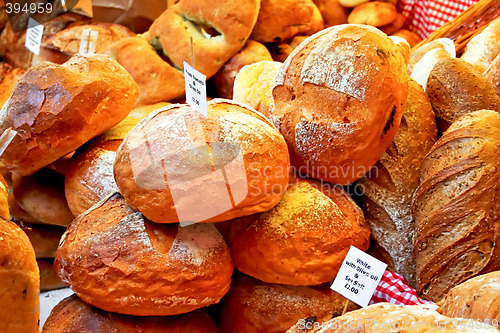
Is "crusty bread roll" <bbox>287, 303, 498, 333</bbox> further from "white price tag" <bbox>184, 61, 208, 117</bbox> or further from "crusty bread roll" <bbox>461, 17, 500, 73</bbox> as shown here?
"crusty bread roll" <bbox>461, 17, 500, 73</bbox>

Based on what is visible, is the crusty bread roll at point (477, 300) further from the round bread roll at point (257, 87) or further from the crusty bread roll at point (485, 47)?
the crusty bread roll at point (485, 47)

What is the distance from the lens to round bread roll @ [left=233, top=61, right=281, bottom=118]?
6.28 ft

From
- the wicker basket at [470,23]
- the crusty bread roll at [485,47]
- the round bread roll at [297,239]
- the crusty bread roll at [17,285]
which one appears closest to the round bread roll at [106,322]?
the round bread roll at [297,239]

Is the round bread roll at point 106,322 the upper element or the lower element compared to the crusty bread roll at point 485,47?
lower

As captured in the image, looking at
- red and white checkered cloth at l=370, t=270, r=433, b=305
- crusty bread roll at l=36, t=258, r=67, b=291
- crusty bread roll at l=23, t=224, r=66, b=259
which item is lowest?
crusty bread roll at l=36, t=258, r=67, b=291

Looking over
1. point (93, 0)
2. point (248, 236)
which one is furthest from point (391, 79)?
point (93, 0)

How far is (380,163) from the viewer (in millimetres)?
1753

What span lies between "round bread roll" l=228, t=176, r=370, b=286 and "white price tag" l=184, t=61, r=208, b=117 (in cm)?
43

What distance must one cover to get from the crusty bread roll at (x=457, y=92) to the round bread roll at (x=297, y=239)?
0.58m

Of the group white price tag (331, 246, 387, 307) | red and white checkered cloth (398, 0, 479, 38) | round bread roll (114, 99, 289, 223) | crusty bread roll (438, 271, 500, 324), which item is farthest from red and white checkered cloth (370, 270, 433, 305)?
red and white checkered cloth (398, 0, 479, 38)

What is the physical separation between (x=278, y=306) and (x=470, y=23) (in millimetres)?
2028

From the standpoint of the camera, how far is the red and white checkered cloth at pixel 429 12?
3156mm

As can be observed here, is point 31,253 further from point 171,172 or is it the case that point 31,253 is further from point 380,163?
point 380,163

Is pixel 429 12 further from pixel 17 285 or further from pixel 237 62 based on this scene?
pixel 17 285
